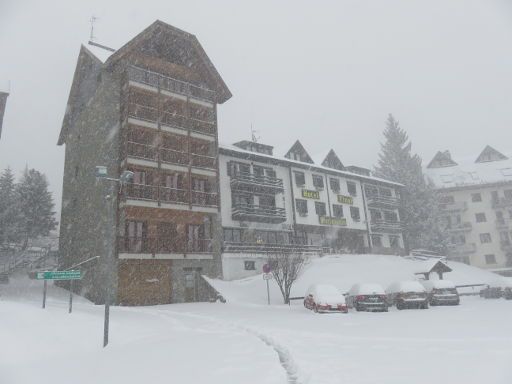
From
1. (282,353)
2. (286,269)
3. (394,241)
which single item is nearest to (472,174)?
(394,241)

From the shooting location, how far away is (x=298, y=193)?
42031 millimetres

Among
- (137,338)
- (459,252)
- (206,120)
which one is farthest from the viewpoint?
(459,252)

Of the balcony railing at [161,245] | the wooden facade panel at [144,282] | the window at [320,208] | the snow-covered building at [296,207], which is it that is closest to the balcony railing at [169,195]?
the balcony railing at [161,245]

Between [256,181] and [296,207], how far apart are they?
5939 millimetres

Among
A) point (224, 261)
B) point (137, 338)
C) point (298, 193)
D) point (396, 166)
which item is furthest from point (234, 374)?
point (396, 166)

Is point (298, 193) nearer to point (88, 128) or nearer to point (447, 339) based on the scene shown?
point (88, 128)

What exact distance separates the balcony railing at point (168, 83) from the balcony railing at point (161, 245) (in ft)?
38.3

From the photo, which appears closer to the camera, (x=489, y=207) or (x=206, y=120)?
(x=206, y=120)

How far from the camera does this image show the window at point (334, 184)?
46.0 m

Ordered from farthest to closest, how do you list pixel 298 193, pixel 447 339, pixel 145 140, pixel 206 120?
pixel 298 193 < pixel 206 120 < pixel 145 140 < pixel 447 339

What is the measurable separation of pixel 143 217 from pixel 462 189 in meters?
47.9

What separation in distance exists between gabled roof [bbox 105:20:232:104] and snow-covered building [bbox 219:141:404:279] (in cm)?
578

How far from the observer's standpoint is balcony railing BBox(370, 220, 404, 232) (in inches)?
1921

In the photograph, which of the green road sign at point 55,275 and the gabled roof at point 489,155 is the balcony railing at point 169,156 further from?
the gabled roof at point 489,155
